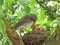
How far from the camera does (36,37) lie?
6.56 ft

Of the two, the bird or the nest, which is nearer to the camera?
the nest

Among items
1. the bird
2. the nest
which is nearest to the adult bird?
the bird

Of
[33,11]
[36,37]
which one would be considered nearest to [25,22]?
[33,11]

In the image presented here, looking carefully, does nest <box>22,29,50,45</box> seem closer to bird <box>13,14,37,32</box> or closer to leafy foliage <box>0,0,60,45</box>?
leafy foliage <box>0,0,60,45</box>

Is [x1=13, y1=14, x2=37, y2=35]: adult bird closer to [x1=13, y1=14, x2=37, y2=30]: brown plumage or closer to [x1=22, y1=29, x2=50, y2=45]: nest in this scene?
[x1=13, y1=14, x2=37, y2=30]: brown plumage

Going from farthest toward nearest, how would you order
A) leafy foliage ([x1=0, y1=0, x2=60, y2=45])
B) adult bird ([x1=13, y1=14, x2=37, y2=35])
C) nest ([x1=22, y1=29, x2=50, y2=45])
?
adult bird ([x1=13, y1=14, x2=37, y2=35]) → nest ([x1=22, y1=29, x2=50, y2=45]) → leafy foliage ([x1=0, y1=0, x2=60, y2=45])

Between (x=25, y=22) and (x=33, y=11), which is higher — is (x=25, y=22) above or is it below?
below

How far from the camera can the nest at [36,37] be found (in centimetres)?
190

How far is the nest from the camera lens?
190 cm

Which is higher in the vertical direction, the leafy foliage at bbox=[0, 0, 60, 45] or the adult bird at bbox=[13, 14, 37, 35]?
the leafy foliage at bbox=[0, 0, 60, 45]

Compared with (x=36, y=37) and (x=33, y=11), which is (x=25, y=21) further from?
(x=36, y=37)

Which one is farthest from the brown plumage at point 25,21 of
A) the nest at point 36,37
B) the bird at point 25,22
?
the nest at point 36,37

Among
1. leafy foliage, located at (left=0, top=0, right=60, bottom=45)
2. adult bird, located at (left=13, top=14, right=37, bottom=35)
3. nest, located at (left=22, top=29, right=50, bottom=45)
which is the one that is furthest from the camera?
adult bird, located at (left=13, top=14, right=37, bottom=35)

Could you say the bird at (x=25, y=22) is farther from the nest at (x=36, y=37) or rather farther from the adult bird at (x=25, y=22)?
the nest at (x=36, y=37)
